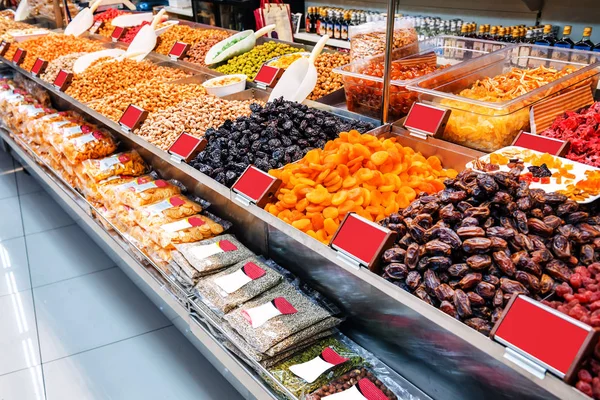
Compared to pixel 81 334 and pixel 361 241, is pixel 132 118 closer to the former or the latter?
pixel 81 334

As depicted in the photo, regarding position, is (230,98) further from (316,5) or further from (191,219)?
(316,5)

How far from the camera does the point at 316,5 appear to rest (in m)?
6.12

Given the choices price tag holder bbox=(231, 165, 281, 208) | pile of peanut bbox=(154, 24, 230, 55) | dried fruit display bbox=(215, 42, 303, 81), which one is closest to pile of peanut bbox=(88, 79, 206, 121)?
dried fruit display bbox=(215, 42, 303, 81)

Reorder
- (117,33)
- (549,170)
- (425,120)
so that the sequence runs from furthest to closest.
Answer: (117,33), (425,120), (549,170)

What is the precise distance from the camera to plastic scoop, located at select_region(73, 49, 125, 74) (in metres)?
3.76

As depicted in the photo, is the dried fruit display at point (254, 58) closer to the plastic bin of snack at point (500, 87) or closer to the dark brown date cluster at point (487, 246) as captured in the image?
the plastic bin of snack at point (500, 87)

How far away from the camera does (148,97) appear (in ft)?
10.0

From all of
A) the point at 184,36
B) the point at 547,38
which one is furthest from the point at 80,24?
the point at 547,38

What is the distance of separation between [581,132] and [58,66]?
349 centimetres

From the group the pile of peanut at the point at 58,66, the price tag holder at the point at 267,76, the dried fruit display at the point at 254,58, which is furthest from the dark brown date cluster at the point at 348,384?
the pile of peanut at the point at 58,66

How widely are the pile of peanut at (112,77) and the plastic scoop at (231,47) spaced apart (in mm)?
232

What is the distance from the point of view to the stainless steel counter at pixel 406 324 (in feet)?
4.37

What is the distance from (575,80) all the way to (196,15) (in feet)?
18.5

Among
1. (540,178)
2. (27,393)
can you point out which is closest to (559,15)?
(540,178)
